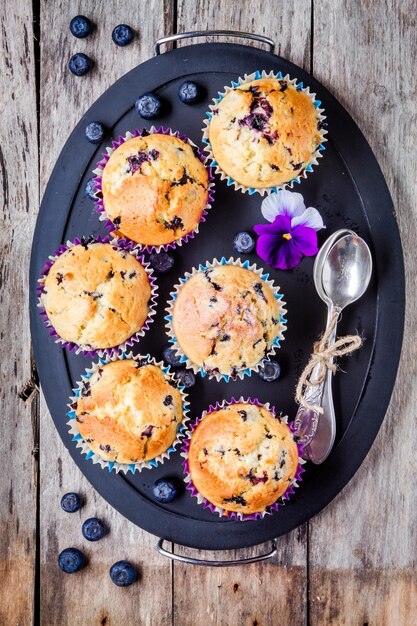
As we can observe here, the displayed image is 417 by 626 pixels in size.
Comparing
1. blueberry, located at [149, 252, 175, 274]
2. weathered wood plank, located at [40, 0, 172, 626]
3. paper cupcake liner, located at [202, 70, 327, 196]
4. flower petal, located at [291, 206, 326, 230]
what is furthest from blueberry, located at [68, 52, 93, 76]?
flower petal, located at [291, 206, 326, 230]

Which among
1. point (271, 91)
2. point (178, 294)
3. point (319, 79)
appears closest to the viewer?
point (271, 91)

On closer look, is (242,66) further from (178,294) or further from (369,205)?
(178,294)

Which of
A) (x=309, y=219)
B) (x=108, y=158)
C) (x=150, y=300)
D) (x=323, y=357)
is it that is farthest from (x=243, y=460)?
(x=108, y=158)

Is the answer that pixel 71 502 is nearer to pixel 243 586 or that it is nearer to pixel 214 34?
pixel 243 586

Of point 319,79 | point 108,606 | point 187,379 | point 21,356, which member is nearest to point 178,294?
point 187,379

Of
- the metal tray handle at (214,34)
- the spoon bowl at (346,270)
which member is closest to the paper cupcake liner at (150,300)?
the spoon bowl at (346,270)

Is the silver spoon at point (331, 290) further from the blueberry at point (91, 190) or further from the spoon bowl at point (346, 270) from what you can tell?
the blueberry at point (91, 190)
